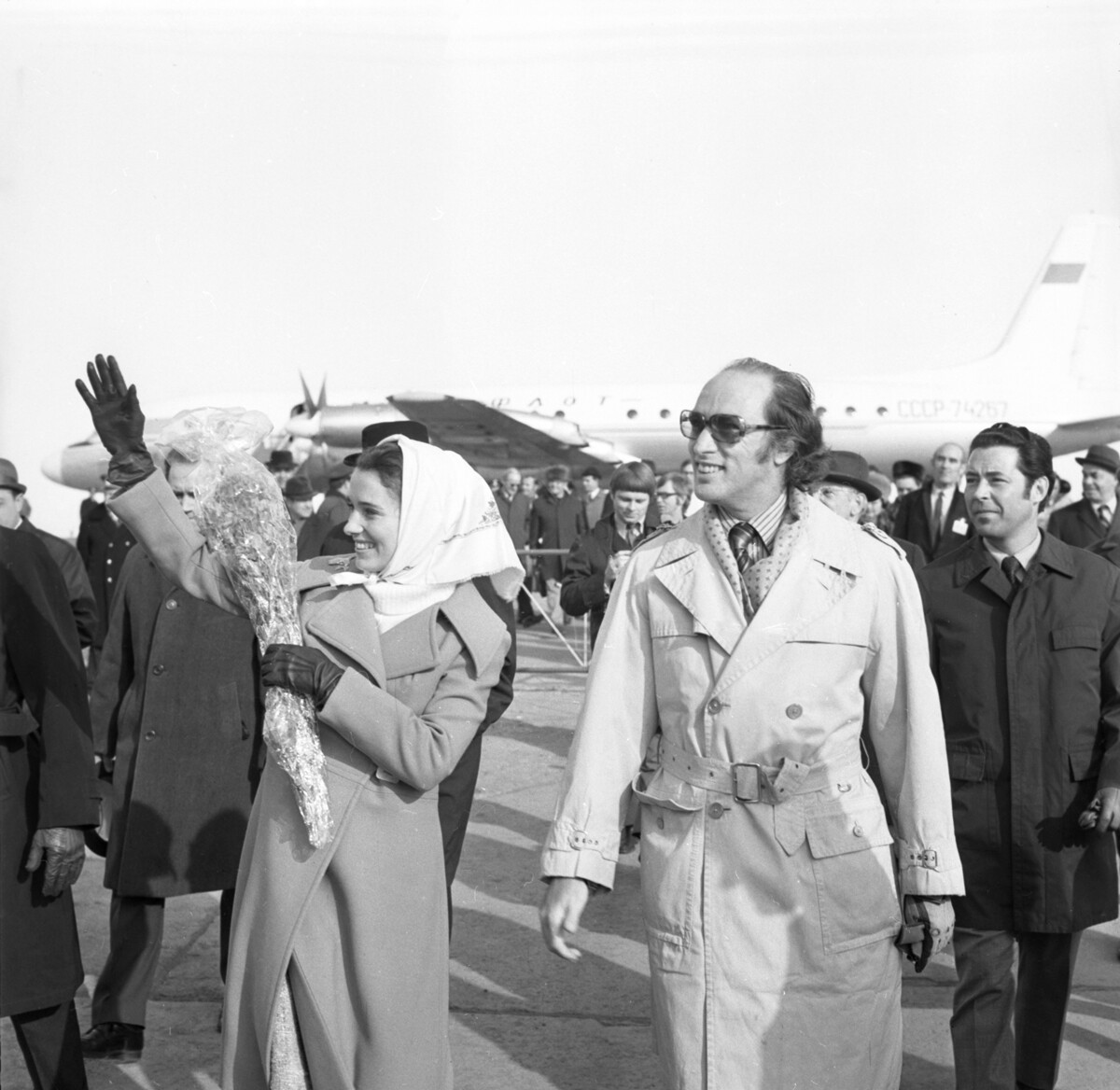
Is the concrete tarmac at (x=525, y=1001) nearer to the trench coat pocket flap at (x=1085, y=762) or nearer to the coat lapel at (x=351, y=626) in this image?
the trench coat pocket flap at (x=1085, y=762)

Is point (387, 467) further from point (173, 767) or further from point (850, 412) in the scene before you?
point (850, 412)

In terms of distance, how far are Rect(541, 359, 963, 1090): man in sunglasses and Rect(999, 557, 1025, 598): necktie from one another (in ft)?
3.67

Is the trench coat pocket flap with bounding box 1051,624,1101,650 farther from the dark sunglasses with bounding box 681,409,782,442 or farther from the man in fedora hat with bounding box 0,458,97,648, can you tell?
the man in fedora hat with bounding box 0,458,97,648

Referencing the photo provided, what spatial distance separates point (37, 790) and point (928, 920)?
2.16 metres

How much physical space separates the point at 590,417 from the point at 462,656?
1075 inches

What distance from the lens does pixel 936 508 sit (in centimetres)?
974

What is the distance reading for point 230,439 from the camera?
9.47ft

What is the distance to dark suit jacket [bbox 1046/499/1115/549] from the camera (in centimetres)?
896

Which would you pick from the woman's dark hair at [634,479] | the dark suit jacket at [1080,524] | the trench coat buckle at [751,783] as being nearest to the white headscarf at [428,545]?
the trench coat buckle at [751,783]

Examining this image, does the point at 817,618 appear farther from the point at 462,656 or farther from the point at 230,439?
the point at 230,439

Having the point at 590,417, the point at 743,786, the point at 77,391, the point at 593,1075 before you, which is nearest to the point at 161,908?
the point at 593,1075

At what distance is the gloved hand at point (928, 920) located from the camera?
256cm

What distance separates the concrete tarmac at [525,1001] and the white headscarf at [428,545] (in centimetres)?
187

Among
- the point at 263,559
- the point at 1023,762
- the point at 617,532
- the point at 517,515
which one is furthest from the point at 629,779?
the point at 517,515
